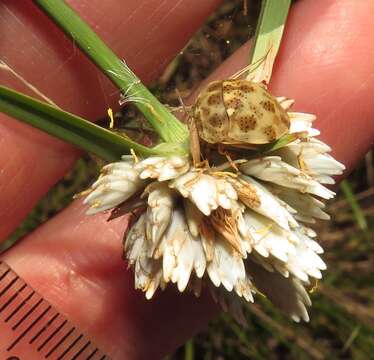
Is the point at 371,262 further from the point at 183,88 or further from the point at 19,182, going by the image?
the point at 19,182

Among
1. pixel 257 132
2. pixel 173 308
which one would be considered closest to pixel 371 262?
pixel 173 308

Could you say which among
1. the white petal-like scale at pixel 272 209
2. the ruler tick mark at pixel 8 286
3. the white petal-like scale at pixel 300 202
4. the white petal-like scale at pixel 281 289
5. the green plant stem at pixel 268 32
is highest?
the green plant stem at pixel 268 32

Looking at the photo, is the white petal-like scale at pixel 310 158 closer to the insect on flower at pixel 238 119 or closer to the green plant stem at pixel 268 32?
the insect on flower at pixel 238 119

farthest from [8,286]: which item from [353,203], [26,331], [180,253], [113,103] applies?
[353,203]

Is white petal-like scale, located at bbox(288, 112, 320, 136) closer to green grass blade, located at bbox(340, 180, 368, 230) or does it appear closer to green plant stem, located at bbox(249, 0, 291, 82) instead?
green plant stem, located at bbox(249, 0, 291, 82)

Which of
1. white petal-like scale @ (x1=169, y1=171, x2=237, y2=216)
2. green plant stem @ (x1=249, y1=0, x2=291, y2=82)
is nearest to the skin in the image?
green plant stem @ (x1=249, y1=0, x2=291, y2=82)

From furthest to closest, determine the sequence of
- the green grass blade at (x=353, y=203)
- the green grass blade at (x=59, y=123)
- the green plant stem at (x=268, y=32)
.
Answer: the green grass blade at (x=353, y=203)
the green plant stem at (x=268, y=32)
the green grass blade at (x=59, y=123)

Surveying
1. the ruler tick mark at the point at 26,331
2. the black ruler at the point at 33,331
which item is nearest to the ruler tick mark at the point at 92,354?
the black ruler at the point at 33,331

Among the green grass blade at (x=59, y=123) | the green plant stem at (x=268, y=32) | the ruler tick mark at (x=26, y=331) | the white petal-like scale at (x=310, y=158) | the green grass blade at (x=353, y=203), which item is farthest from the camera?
the green grass blade at (x=353, y=203)
